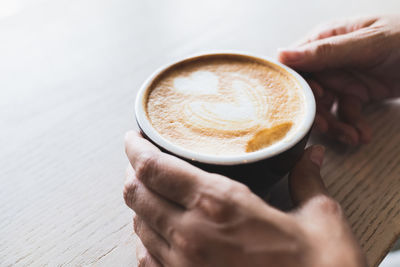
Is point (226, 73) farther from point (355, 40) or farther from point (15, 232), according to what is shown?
point (15, 232)

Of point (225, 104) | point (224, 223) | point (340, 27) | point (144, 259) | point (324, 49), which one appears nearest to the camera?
point (224, 223)

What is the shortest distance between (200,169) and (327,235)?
0.61 feet

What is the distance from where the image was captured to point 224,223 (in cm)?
44

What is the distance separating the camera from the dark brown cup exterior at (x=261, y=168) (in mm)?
495

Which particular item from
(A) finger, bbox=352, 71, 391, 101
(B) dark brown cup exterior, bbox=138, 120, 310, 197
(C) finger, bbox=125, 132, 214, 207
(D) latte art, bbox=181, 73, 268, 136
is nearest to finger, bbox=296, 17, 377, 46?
(A) finger, bbox=352, 71, 391, 101

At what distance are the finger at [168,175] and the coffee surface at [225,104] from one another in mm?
74

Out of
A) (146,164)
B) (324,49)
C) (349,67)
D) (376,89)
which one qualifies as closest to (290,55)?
(324,49)

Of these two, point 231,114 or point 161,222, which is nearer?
point 161,222

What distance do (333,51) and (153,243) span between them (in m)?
0.55

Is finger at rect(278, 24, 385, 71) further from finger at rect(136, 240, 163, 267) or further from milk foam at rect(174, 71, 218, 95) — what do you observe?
finger at rect(136, 240, 163, 267)

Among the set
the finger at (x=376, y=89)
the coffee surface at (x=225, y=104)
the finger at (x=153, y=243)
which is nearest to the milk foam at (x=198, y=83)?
the coffee surface at (x=225, y=104)

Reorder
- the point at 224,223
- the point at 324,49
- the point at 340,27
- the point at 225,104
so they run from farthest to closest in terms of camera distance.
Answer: the point at 340,27 < the point at 324,49 < the point at 225,104 < the point at 224,223

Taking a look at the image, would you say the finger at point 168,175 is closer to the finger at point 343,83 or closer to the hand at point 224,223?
the hand at point 224,223

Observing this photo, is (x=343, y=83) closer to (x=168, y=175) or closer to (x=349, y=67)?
(x=349, y=67)
